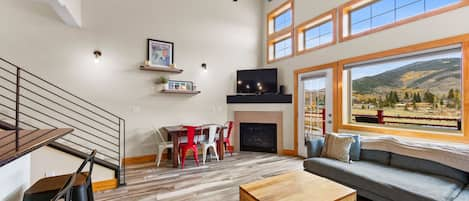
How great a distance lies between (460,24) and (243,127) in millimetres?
4181

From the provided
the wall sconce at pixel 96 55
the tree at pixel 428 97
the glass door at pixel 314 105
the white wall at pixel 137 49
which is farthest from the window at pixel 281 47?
the wall sconce at pixel 96 55

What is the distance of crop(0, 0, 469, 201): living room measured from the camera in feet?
8.13

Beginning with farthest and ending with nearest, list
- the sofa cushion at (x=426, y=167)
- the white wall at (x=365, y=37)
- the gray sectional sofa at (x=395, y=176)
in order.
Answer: the white wall at (x=365, y=37) < the sofa cushion at (x=426, y=167) < the gray sectional sofa at (x=395, y=176)

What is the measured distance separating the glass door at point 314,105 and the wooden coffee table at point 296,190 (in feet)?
7.30

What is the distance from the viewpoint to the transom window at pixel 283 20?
17.5 ft

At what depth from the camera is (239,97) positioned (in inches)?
211

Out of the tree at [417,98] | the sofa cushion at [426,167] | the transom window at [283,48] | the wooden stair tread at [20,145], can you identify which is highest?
the transom window at [283,48]

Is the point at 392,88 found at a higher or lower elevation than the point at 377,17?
lower

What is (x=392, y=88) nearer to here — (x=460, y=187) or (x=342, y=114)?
(x=342, y=114)

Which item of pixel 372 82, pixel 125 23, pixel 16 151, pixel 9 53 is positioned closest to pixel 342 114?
pixel 372 82

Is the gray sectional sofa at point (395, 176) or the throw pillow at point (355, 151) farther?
the throw pillow at point (355, 151)

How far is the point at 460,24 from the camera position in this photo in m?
2.61

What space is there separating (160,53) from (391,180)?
4480 mm

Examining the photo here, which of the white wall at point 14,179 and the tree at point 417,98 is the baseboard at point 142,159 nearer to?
the white wall at point 14,179
